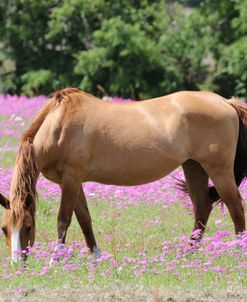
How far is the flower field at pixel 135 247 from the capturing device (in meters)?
6.49

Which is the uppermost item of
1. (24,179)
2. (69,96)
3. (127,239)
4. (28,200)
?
(69,96)

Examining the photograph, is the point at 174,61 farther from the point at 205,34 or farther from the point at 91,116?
the point at 91,116

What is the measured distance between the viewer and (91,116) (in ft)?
26.7

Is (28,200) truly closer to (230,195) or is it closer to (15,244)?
(15,244)

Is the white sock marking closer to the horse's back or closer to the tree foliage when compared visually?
the horse's back

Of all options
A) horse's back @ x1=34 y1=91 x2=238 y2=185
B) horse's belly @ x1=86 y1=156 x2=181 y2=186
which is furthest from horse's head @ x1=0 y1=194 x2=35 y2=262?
horse's belly @ x1=86 y1=156 x2=181 y2=186

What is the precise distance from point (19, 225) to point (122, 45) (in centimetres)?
1530

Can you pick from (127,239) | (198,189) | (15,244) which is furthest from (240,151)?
(15,244)

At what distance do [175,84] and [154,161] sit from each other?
14.7m

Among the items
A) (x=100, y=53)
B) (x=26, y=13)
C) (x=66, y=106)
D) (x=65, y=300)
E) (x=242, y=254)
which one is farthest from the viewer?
(x=26, y=13)

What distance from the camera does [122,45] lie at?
22203mm

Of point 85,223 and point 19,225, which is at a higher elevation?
point 19,225

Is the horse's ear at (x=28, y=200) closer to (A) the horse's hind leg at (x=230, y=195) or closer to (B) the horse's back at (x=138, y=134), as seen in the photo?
(B) the horse's back at (x=138, y=134)

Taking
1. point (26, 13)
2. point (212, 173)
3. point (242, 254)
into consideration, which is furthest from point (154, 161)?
point (26, 13)
